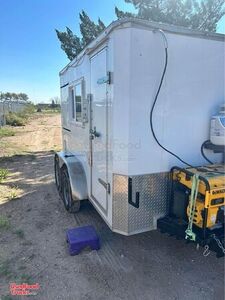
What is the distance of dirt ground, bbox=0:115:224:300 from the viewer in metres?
2.60

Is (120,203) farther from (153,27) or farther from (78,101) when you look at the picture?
(78,101)

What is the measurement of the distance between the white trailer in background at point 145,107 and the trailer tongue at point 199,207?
194mm

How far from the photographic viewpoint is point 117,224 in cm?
283

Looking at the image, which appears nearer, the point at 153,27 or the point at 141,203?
the point at 153,27

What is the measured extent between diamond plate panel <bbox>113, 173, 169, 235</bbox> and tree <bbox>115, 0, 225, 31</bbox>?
635 centimetres

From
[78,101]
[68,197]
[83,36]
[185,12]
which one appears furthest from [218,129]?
[83,36]

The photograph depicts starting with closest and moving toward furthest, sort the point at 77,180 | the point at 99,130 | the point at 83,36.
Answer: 1. the point at 99,130
2. the point at 77,180
3. the point at 83,36

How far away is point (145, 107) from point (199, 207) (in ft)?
3.85

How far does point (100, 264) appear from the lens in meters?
3.01

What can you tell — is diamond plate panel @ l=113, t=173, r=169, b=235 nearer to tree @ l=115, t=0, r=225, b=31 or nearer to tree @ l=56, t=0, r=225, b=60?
A: tree @ l=56, t=0, r=225, b=60

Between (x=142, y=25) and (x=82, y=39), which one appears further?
(x=82, y=39)

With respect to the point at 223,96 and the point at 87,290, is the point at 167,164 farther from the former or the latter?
the point at 87,290

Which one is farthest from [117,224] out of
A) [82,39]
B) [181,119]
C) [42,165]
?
[82,39]

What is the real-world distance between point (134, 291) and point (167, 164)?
4.64ft
